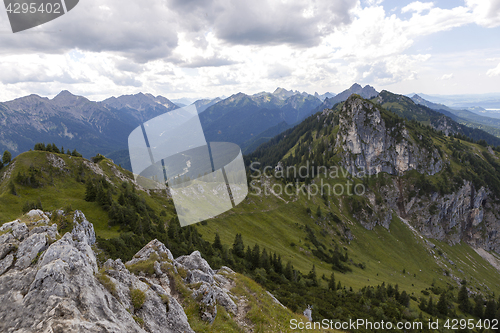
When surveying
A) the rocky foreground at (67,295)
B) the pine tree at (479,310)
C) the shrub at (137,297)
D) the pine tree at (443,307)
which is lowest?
the pine tree at (479,310)

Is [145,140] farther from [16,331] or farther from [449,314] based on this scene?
[449,314]

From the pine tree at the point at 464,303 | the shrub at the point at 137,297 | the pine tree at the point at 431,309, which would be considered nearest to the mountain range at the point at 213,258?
the shrub at the point at 137,297

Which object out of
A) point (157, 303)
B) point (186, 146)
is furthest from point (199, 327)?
Result: point (186, 146)

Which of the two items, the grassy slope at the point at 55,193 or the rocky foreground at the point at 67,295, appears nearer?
the rocky foreground at the point at 67,295

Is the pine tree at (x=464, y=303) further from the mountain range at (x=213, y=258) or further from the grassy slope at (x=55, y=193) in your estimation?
the grassy slope at (x=55, y=193)

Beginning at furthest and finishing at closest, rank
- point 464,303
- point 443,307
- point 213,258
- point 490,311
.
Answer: point 464,303
point 490,311
point 443,307
point 213,258

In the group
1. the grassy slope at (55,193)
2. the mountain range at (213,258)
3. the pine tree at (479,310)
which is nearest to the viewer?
the mountain range at (213,258)

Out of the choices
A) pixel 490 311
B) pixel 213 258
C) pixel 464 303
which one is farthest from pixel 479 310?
pixel 213 258

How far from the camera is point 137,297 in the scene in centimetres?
1597

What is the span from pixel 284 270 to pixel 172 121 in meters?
73.4

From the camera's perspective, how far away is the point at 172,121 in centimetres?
1934

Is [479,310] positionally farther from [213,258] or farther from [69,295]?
[69,295]

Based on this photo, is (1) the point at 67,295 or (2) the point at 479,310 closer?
(1) the point at 67,295

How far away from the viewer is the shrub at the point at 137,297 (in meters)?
15.7
